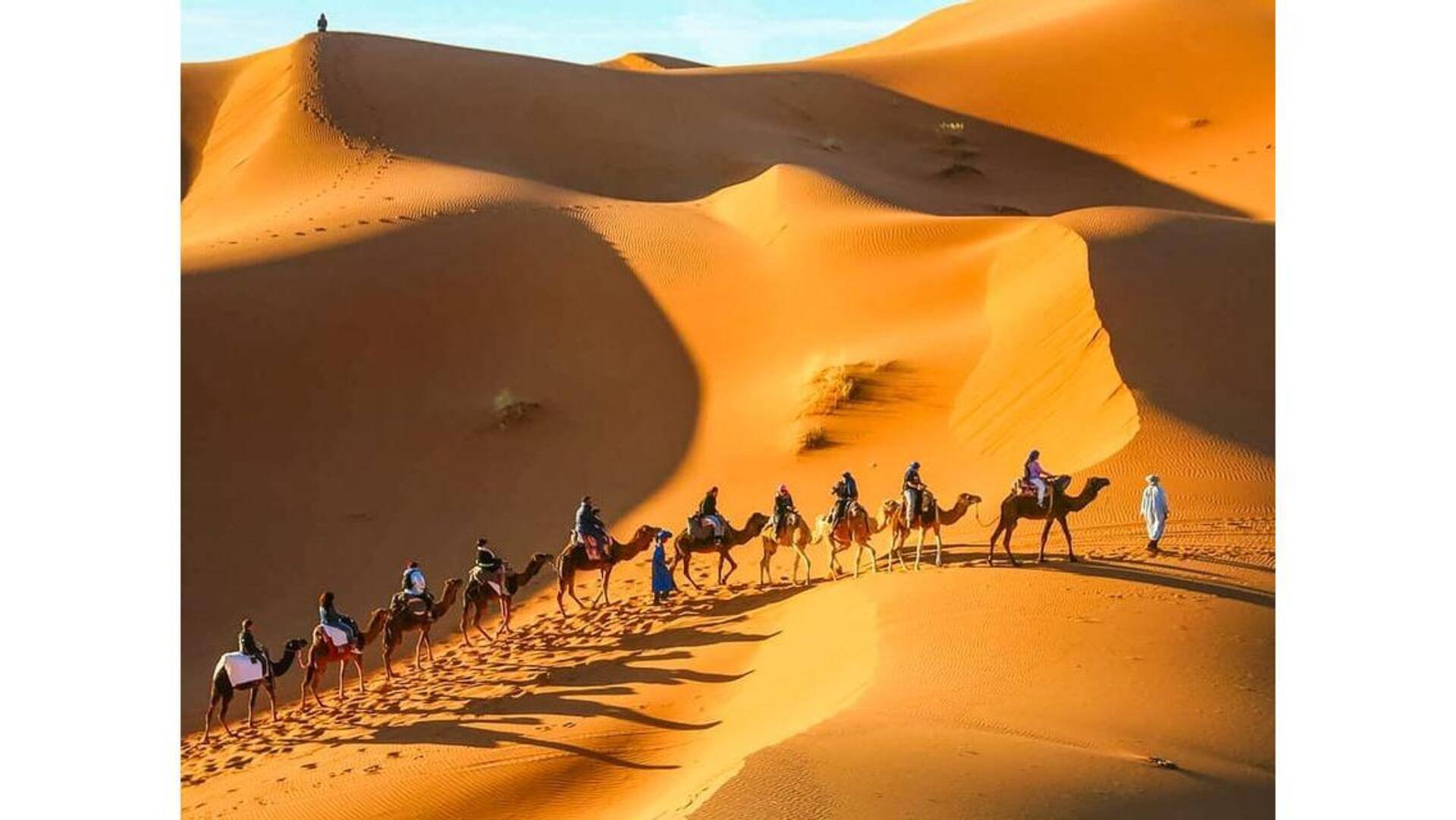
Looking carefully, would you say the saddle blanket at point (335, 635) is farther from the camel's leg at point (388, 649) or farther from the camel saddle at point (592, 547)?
the camel saddle at point (592, 547)

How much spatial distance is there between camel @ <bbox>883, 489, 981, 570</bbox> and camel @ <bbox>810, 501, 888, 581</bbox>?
23cm

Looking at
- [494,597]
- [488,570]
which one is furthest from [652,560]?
[488,570]

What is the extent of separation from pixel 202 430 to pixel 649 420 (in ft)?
25.4

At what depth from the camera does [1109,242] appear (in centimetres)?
2753

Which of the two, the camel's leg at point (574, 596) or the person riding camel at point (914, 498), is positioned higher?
the person riding camel at point (914, 498)

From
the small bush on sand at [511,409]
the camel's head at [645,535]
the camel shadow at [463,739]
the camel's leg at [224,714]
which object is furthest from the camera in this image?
the small bush on sand at [511,409]

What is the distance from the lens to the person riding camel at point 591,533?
21.1 m

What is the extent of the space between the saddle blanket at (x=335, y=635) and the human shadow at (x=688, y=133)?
25.4 meters

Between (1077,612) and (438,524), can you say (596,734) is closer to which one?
(1077,612)

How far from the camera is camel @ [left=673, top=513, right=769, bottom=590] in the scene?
21297 millimetres

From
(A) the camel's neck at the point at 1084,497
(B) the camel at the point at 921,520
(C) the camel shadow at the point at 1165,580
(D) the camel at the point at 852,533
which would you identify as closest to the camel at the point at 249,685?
(D) the camel at the point at 852,533

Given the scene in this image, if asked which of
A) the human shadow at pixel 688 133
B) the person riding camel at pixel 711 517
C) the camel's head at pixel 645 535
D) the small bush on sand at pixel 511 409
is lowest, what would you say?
the camel's head at pixel 645 535

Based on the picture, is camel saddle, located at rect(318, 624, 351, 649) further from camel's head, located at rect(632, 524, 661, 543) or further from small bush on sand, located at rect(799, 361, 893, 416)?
small bush on sand, located at rect(799, 361, 893, 416)

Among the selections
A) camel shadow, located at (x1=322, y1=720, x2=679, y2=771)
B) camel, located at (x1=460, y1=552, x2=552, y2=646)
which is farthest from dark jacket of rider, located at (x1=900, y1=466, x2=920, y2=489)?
camel shadow, located at (x1=322, y1=720, x2=679, y2=771)
